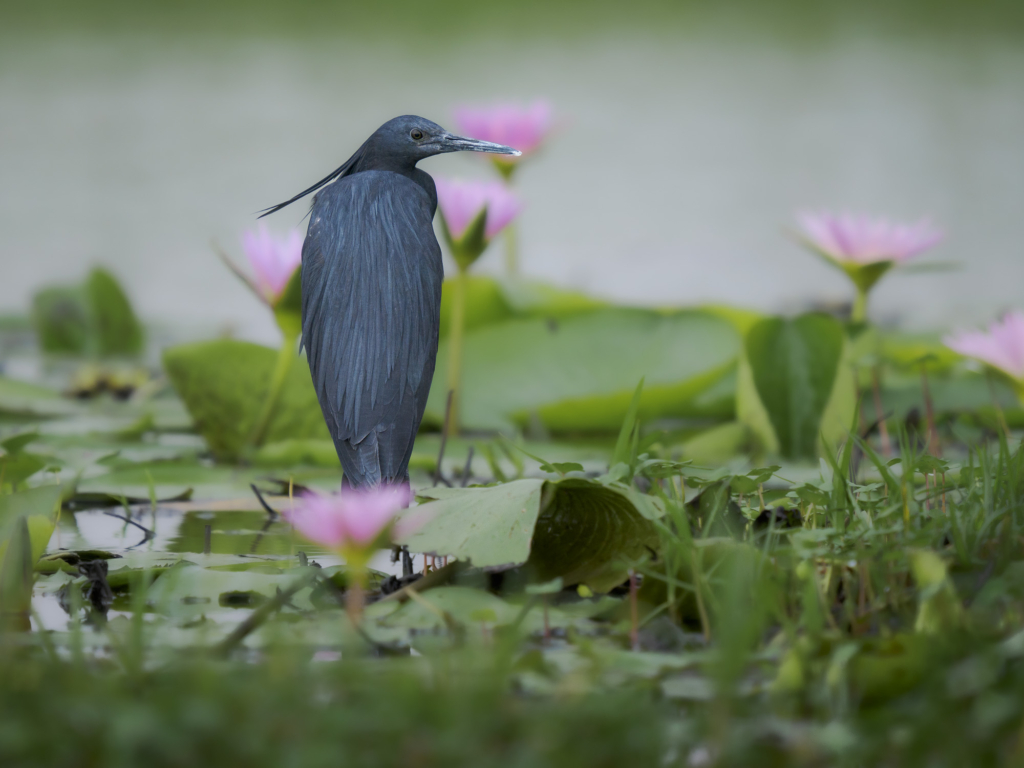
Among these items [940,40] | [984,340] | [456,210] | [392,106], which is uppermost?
[940,40]

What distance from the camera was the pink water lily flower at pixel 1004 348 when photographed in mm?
1349

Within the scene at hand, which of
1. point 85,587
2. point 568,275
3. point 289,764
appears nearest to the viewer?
point 289,764

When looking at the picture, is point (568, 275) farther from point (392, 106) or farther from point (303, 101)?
point (303, 101)

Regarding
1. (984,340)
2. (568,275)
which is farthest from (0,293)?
(984,340)

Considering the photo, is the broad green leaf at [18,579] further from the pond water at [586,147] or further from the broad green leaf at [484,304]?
the pond water at [586,147]

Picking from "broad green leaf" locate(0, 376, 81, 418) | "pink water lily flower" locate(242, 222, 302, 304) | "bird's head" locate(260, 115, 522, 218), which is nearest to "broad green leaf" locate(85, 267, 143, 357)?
"broad green leaf" locate(0, 376, 81, 418)

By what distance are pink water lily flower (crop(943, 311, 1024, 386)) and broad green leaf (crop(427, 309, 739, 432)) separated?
0.85 meters

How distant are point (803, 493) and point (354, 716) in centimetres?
60

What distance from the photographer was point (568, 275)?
4.75 metres

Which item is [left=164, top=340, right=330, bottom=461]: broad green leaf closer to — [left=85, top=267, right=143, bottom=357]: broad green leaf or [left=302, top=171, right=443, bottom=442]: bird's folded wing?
[left=302, top=171, right=443, bottom=442]: bird's folded wing

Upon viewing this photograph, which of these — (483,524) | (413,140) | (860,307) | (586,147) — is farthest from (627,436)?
(586,147)

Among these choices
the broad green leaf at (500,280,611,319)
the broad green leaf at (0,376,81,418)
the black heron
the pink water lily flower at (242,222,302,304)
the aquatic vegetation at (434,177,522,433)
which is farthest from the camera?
the broad green leaf at (500,280,611,319)

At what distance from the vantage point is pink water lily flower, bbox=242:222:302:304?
63.4 inches

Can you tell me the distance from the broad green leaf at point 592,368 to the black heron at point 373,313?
0.89m
